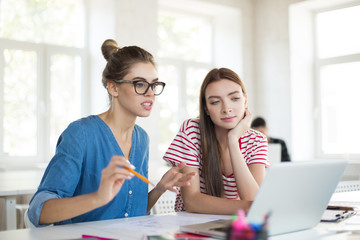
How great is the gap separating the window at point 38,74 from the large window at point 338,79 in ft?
9.84

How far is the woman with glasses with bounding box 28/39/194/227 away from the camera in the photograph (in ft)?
4.83

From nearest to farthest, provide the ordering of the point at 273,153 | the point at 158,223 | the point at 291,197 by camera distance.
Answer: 1. the point at 291,197
2. the point at 158,223
3. the point at 273,153

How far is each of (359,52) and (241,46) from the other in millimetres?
1487

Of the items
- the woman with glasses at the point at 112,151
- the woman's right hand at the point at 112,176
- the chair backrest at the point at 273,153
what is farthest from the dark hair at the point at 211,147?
the chair backrest at the point at 273,153

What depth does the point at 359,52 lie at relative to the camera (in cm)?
538

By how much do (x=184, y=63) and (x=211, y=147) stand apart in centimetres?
425

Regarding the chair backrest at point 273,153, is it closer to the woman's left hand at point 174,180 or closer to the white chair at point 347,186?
the white chair at point 347,186

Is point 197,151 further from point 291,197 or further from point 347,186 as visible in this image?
point 347,186

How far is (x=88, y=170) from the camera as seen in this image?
1647 millimetres

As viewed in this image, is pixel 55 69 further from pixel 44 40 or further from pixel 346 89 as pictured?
pixel 346 89

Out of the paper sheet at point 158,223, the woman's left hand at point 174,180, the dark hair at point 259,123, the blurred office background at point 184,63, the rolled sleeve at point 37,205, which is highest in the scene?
the blurred office background at point 184,63

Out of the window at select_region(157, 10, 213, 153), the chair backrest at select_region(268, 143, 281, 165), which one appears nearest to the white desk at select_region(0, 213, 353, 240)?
the chair backrest at select_region(268, 143, 281, 165)

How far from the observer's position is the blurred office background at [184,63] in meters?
4.78

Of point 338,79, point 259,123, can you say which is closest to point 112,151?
point 259,123
